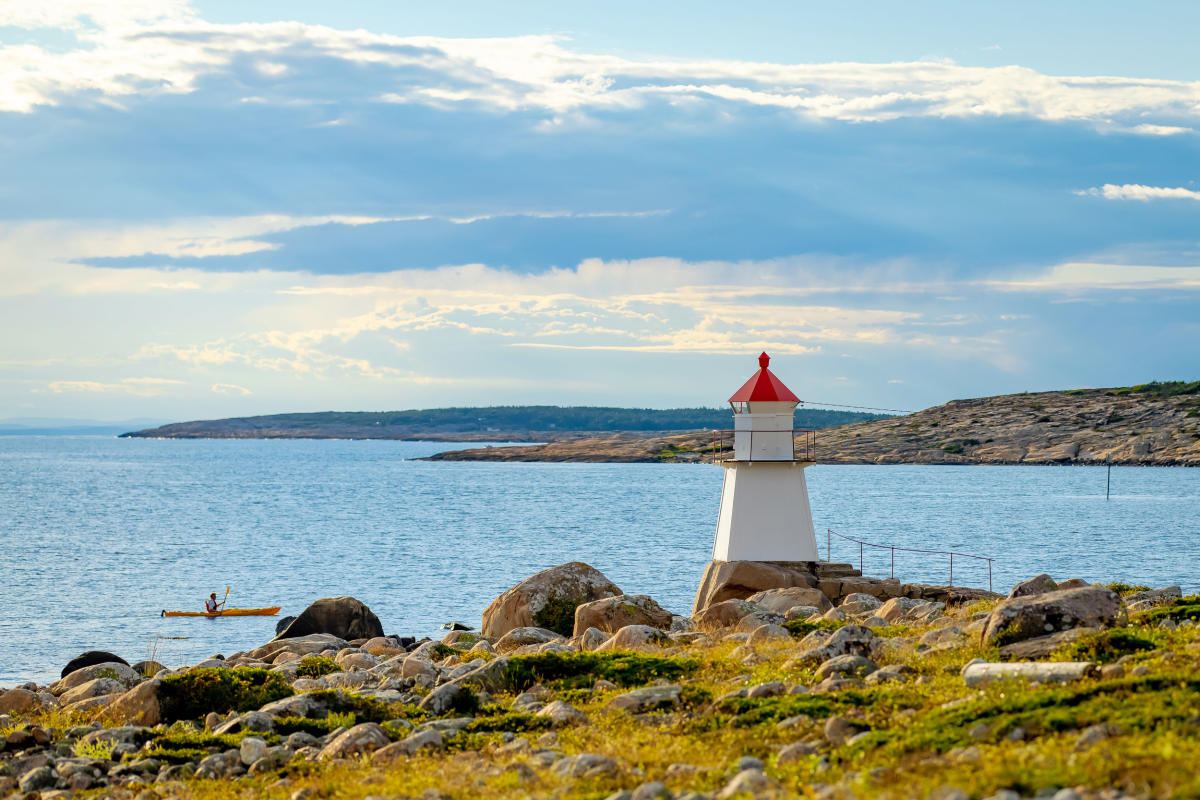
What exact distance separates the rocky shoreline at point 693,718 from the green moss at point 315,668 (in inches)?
1.9

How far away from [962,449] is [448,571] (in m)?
122

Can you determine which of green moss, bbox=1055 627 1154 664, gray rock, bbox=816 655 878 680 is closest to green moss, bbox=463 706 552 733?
gray rock, bbox=816 655 878 680

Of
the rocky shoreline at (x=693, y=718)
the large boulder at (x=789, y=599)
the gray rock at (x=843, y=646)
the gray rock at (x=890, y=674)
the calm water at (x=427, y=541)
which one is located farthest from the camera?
the calm water at (x=427, y=541)

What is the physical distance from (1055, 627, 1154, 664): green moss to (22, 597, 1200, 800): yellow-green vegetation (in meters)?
0.02

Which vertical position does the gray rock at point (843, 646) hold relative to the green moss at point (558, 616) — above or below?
above

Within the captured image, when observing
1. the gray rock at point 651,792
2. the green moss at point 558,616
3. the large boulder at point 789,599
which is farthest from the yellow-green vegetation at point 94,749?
the large boulder at point 789,599

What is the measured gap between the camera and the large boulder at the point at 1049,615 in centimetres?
1247

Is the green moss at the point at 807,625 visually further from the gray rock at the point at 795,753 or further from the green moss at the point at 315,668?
the gray rock at the point at 795,753

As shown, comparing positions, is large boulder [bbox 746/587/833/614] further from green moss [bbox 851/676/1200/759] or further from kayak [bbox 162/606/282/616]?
kayak [bbox 162/606/282/616]

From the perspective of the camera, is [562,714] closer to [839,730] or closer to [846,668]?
[846,668]

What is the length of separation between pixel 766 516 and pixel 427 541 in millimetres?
43556

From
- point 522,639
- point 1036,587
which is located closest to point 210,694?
point 522,639

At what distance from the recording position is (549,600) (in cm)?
2362

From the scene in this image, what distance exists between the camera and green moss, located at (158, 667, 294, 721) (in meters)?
14.5
